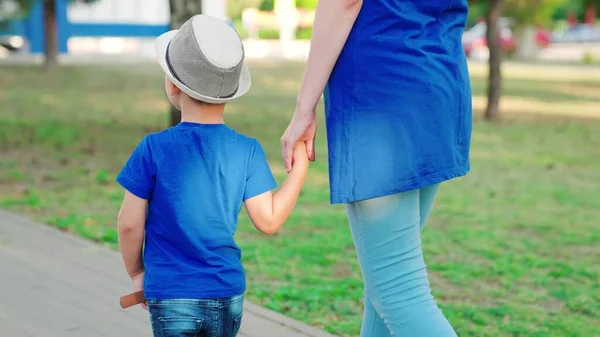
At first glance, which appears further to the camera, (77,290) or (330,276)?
(330,276)

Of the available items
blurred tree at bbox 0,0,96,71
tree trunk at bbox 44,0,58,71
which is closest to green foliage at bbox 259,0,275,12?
blurred tree at bbox 0,0,96,71

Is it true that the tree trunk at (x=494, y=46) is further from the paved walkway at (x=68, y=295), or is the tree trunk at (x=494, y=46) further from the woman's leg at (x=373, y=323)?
the woman's leg at (x=373, y=323)

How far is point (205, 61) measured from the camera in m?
2.64

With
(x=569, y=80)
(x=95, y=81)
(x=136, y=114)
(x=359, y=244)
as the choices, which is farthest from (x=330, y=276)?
(x=569, y=80)

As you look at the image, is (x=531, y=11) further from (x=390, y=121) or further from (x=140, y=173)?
(x=140, y=173)

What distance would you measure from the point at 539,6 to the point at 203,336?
38.3 metres

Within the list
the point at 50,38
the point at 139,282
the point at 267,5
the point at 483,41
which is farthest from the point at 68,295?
the point at 267,5

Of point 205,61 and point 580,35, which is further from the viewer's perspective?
point 580,35

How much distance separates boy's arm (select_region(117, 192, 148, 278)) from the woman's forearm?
523 millimetres

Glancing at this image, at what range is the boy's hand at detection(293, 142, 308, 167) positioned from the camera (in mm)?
2742

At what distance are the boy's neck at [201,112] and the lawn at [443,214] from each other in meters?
2.04

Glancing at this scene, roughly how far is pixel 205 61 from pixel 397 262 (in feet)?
2.49

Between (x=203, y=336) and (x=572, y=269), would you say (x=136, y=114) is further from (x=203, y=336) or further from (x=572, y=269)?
(x=203, y=336)

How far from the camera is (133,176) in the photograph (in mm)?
2602
